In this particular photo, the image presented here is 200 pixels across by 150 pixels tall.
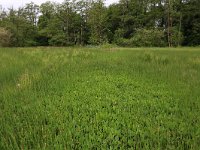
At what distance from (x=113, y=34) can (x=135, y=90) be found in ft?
161

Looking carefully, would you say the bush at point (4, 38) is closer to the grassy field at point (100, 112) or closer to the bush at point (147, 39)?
the bush at point (147, 39)

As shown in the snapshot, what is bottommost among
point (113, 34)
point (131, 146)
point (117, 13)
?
point (131, 146)

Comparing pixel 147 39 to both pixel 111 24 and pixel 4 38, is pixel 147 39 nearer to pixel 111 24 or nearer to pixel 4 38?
pixel 111 24

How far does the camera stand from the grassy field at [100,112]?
3.46m

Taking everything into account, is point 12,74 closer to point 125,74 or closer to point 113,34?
point 125,74

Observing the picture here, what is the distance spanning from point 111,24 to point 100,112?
52.2 meters

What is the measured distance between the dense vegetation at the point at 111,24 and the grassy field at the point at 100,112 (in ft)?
113

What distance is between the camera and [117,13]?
2165 inches

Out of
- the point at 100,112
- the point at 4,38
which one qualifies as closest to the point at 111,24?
the point at 4,38

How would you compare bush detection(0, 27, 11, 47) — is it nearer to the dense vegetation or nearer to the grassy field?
the dense vegetation

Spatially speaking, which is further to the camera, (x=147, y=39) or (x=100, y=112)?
(x=147, y=39)

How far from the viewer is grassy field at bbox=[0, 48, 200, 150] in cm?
346

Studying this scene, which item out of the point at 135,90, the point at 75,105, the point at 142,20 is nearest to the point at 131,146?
the point at 75,105

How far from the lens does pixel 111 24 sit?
55.2 m
